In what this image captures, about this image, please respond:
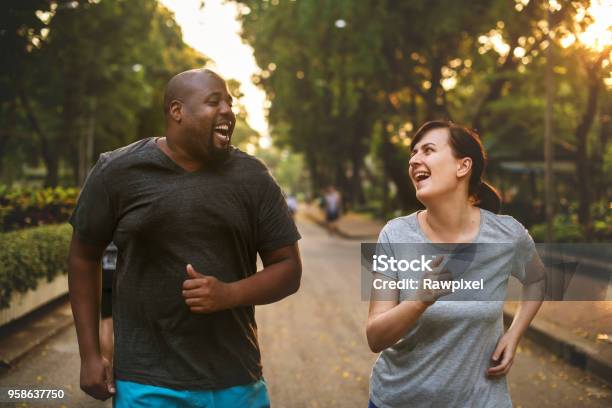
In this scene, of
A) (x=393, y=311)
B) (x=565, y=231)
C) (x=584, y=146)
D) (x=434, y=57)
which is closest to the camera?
(x=393, y=311)

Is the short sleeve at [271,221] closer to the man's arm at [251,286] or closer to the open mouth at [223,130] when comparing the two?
the man's arm at [251,286]

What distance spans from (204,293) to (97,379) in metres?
0.51

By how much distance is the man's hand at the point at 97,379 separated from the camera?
8.26 ft

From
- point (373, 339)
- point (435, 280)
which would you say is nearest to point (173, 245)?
point (373, 339)

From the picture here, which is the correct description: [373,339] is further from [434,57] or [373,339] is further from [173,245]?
[434,57]

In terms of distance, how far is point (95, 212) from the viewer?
98.9 inches

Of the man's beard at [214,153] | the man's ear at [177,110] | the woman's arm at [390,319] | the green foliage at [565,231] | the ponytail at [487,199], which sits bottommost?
the green foliage at [565,231]

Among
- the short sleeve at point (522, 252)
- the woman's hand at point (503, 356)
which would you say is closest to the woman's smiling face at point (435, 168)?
the short sleeve at point (522, 252)

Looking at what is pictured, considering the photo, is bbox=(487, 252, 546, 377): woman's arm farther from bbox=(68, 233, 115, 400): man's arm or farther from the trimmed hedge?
the trimmed hedge

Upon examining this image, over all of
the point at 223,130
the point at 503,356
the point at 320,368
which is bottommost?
the point at 320,368

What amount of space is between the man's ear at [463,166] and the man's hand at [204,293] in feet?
2.89

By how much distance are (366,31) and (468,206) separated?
16.2 metres

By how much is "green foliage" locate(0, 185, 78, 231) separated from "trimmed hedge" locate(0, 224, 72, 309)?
28cm

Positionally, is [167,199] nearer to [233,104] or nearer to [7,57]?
[233,104]
